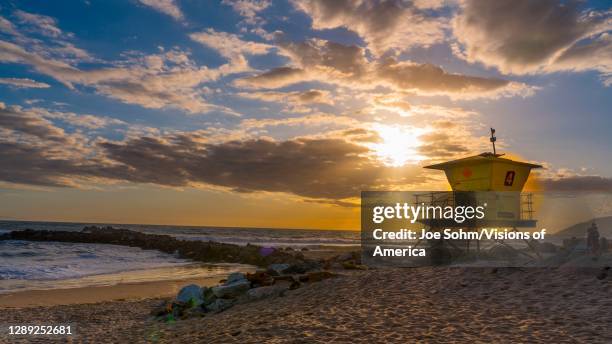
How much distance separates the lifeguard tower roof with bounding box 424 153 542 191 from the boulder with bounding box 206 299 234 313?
1026cm

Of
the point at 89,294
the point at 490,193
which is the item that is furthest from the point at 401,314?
the point at 89,294

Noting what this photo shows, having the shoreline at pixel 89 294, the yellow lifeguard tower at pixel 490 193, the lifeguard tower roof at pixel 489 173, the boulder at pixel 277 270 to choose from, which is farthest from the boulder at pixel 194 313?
the lifeguard tower roof at pixel 489 173

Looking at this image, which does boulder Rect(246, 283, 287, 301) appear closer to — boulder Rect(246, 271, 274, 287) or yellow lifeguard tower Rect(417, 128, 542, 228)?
boulder Rect(246, 271, 274, 287)

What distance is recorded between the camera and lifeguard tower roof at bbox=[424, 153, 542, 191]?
16.7 metres

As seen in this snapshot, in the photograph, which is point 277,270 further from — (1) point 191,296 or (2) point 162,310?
(2) point 162,310

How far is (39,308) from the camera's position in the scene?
13539mm

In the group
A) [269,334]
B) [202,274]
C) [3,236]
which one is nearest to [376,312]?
[269,334]

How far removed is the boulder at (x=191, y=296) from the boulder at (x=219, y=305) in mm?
413

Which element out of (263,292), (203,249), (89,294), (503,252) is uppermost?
(503,252)

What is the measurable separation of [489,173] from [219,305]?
10.8 metres

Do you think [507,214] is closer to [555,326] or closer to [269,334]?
[555,326]

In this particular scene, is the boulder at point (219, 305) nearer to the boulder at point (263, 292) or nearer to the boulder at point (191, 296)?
the boulder at point (191, 296)

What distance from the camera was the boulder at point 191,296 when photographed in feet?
40.8

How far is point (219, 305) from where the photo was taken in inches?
472
